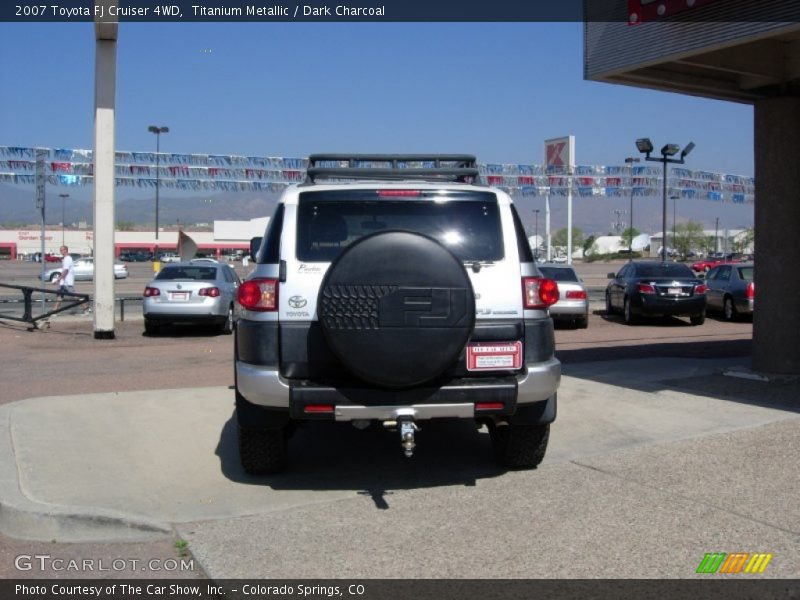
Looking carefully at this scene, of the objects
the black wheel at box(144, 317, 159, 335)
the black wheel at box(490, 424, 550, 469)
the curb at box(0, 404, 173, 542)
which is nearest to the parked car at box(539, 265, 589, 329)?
the black wheel at box(144, 317, 159, 335)

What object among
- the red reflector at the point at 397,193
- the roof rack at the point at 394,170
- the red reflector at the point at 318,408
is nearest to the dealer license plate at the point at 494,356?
the red reflector at the point at 318,408

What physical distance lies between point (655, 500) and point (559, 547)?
1098mm

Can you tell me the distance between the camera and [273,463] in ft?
20.6

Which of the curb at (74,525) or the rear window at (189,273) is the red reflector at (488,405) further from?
the rear window at (189,273)

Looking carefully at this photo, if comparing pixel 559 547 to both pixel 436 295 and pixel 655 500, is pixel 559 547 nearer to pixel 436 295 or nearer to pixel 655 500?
pixel 655 500

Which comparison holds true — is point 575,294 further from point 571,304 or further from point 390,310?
point 390,310

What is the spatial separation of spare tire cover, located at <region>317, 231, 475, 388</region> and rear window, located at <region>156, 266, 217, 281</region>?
12051 mm

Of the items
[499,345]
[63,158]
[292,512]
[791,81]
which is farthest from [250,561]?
[63,158]

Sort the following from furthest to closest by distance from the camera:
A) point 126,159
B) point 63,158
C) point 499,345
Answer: point 126,159 → point 63,158 → point 499,345

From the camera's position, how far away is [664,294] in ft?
61.4

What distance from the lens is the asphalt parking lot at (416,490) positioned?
186 inches

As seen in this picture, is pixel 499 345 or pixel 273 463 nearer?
pixel 499 345

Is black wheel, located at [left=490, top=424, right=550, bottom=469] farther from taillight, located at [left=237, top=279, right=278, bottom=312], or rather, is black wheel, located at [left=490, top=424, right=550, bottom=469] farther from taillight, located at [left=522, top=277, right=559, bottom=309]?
taillight, located at [left=237, top=279, right=278, bottom=312]

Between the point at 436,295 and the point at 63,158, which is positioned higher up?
the point at 63,158
